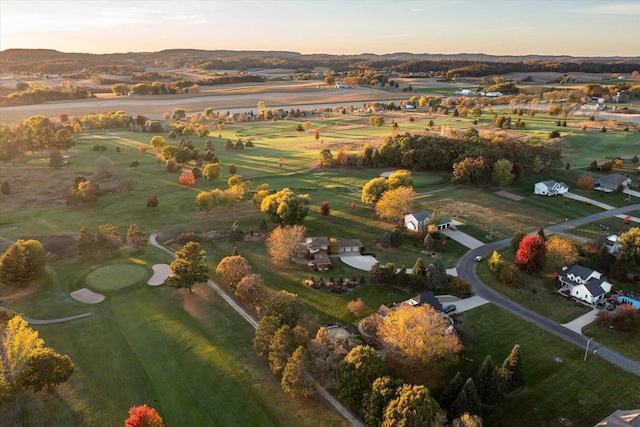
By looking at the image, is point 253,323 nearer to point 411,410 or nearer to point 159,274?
point 159,274

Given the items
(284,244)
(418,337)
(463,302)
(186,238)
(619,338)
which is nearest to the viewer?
(418,337)

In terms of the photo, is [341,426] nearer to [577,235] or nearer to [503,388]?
[503,388]

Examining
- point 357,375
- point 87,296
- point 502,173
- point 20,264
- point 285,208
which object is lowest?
point 87,296

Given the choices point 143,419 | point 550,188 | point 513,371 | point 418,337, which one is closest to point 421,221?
point 418,337

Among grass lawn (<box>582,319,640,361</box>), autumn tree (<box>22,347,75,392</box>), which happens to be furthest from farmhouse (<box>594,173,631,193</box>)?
autumn tree (<box>22,347,75,392</box>)

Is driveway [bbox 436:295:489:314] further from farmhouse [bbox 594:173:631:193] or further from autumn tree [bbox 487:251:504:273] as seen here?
farmhouse [bbox 594:173:631:193]

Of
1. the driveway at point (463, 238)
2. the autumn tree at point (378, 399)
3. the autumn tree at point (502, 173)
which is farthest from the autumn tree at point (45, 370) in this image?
the autumn tree at point (502, 173)
